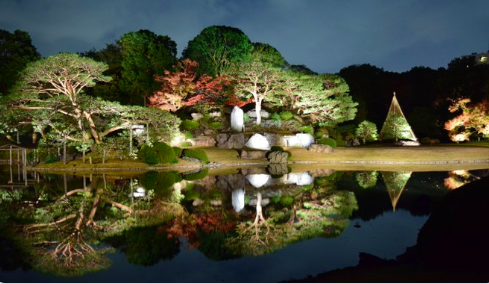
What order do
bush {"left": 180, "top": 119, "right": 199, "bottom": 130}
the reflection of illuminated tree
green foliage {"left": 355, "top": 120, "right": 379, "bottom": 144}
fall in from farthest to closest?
green foliage {"left": 355, "top": 120, "right": 379, "bottom": 144} < bush {"left": 180, "top": 119, "right": 199, "bottom": 130} < the reflection of illuminated tree

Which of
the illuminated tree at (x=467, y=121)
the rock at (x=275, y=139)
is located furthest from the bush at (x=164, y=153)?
the illuminated tree at (x=467, y=121)

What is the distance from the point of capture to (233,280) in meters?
6.86

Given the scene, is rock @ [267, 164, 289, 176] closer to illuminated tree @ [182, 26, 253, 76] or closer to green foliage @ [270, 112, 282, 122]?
green foliage @ [270, 112, 282, 122]

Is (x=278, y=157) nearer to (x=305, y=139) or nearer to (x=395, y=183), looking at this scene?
(x=305, y=139)

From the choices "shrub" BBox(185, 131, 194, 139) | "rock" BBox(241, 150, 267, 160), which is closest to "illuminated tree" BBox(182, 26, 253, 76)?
"shrub" BBox(185, 131, 194, 139)

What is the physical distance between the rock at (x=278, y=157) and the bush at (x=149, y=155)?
940 centimetres

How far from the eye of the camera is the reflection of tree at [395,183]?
14570mm

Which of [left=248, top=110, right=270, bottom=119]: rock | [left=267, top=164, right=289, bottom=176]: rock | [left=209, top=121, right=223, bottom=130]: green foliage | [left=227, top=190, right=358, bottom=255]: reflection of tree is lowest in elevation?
[left=227, top=190, right=358, bottom=255]: reflection of tree

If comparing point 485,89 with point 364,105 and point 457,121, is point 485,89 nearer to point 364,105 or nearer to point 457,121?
point 457,121

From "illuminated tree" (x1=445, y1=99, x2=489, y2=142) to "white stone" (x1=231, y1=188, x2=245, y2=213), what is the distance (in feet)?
113

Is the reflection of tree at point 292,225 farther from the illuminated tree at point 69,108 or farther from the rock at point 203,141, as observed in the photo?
the rock at point 203,141

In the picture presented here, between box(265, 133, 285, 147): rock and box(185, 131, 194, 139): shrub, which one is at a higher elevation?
box(185, 131, 194, 139): shrub

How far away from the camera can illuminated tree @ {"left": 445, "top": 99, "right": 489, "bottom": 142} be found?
3866cm

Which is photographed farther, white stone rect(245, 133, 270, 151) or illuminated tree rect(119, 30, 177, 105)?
illuminated tree rect(119, 30, 177, 105)
